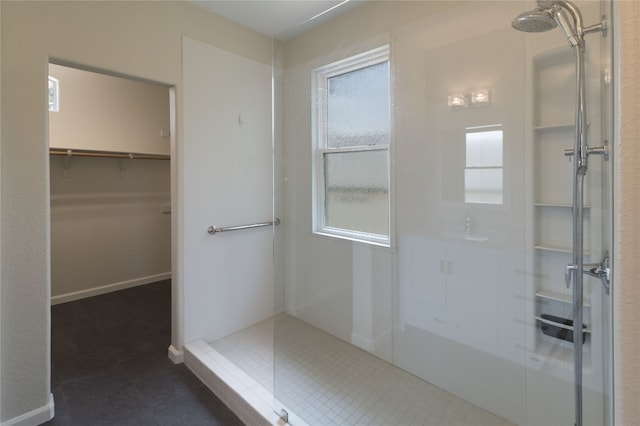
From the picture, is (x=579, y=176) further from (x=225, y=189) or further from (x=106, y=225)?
(x=106, y=225)

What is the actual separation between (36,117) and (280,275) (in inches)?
77.0

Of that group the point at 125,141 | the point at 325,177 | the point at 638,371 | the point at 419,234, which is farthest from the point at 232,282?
the point at 638,371

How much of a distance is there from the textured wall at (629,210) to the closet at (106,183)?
341cm

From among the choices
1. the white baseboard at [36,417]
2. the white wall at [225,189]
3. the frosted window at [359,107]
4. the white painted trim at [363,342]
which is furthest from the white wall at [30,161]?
the white painted trim at [363,342]

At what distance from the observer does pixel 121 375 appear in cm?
210

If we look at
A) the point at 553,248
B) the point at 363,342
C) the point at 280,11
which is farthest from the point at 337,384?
the point at 280,11

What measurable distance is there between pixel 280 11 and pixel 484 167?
183 centimetres

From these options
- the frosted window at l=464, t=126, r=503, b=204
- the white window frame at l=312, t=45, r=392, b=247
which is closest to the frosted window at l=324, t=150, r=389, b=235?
the white window frame at l=312, t=45, r=392, b=247

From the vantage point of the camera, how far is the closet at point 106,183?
317 centimetres

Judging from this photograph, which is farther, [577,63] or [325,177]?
[325,177]

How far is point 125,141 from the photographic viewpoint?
356cm

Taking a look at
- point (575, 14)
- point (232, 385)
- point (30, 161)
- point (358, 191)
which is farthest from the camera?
point (358, 191)

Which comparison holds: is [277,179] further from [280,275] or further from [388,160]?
[388,160]

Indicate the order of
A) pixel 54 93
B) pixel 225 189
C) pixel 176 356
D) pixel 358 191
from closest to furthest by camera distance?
pixel 176 356
pixel 358 191
pixel 225 189
pixel 54 93
